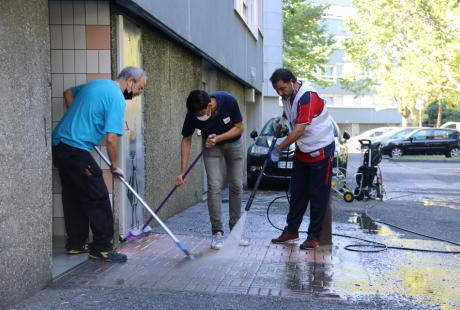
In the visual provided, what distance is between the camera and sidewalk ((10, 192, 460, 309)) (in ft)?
15.5

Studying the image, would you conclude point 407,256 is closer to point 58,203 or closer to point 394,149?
point 58,203

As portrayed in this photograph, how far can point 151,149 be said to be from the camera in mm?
7559

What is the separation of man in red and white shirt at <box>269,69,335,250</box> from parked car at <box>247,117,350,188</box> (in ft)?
16.4

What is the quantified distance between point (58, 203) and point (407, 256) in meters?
3.60

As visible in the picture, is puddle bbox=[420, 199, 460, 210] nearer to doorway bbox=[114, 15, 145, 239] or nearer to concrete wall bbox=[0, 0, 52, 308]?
doorway bbox=[114, 15, 145, 239]

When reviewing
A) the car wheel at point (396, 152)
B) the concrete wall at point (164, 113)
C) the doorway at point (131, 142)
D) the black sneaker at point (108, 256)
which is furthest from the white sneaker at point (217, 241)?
the car wheel at point (396, 152)

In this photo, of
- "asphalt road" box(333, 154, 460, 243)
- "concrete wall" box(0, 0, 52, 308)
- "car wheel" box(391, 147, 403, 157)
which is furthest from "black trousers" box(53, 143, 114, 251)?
"car wheel" box(391, 147, 403, 157)

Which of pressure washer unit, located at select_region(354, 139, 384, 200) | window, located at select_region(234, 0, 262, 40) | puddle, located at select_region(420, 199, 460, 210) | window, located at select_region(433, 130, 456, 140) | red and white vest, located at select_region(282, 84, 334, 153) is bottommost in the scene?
puddle, located at select_region(420, 199, 460, 210)

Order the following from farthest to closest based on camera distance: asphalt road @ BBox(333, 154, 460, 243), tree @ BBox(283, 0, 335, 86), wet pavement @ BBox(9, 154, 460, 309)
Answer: tree @ BBox(283, 0, 335, 86) → asphalt road @ BBox(333, 154, 460, 243) → wet pavement @ BBox(9, 154, 460, 309)

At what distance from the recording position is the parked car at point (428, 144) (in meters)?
30.8

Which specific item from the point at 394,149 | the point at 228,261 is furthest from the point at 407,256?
the point at 394,149

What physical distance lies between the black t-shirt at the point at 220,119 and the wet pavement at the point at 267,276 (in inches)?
45.4

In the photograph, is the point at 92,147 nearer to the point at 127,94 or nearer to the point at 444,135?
the point at 127,94

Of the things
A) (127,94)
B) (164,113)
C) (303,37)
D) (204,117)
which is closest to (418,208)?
(164,113)
